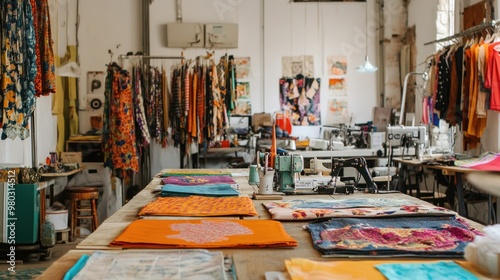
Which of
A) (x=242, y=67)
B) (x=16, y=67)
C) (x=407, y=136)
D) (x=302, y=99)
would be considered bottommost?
(x=407, y=136)

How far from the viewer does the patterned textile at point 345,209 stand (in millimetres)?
2525

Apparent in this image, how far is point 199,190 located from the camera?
11.4 feet

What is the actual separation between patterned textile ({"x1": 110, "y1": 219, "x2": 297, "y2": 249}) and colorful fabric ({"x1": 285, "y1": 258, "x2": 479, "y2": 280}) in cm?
31

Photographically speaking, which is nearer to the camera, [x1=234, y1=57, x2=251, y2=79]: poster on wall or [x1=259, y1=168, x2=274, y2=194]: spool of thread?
[x1=259, y1=168, x2=274, y2=194]: spool of thread

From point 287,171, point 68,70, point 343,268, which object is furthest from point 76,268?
point 68,70

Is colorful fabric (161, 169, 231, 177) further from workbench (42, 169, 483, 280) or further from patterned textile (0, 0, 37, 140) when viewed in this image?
workbench (42, 169, 483, 280)

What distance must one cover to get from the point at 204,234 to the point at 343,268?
2.13 ft

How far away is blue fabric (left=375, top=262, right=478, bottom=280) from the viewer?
160 centimetres

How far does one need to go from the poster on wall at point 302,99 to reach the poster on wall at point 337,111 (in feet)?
0.62

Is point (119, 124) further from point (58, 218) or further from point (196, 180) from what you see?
point (196, 180)

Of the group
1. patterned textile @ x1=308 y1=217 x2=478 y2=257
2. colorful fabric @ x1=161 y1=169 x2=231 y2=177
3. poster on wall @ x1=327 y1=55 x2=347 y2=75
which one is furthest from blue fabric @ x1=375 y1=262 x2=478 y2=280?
poster on wall @ x1=327 y1=55 x2=347 y2=75

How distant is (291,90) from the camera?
961 centimetres

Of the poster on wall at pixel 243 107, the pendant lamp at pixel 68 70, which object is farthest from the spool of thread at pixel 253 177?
the poster on wall at pixel 243 107

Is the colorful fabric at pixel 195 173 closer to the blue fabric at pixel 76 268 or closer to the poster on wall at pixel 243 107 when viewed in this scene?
the blue fabric at pixel 76 268
